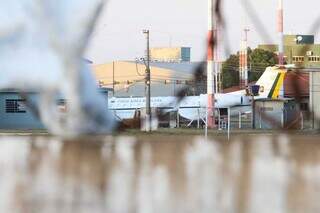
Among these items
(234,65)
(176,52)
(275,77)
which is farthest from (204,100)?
(275,77)

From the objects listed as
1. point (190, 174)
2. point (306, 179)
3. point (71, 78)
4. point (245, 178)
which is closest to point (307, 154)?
point (306, 179)

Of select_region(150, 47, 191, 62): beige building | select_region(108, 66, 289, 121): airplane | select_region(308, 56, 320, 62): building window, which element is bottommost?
select_region(108, 66, 289, 121): airplane

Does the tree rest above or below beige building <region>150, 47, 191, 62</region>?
below

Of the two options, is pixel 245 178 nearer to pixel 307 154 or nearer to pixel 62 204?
pixel 307 154

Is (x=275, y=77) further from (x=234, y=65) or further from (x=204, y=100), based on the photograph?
(x=204, y=100)

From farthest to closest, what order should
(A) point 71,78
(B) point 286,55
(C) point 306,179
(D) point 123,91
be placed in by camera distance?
(D) point 123,91 < (B) point 286,55 < (C) point 306,179 < (A) point 71,78

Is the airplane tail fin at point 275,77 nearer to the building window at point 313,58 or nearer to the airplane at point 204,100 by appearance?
the airplane at point 204,100

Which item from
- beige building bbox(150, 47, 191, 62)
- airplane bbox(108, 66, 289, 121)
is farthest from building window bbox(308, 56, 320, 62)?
beige building bbox(150, 47, 191, 62)

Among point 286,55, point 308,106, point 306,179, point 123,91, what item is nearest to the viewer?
point 306,179

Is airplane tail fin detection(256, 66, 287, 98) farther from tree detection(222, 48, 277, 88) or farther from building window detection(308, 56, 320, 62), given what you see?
building window detection(308, 56, 320, 62)

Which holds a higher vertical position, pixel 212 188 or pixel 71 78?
pixel 71 78

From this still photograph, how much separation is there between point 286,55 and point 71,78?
1935 mm

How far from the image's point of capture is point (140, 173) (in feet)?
14.5

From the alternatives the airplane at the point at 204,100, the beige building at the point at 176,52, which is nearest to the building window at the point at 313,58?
the airplane at the point at 204,100
